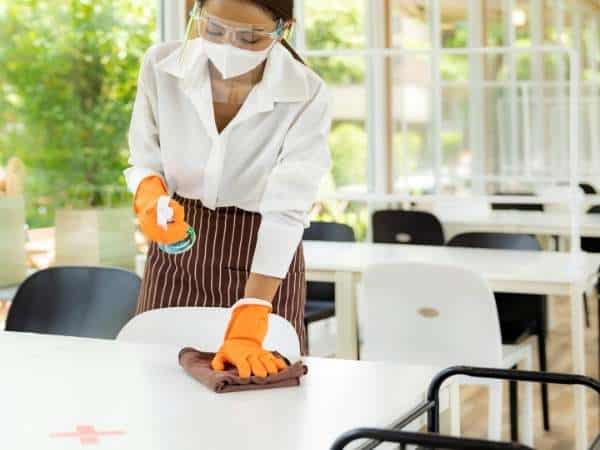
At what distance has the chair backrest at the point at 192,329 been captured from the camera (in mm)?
1861

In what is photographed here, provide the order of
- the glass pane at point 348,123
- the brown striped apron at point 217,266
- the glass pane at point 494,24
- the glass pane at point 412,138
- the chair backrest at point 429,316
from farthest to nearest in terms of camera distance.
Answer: the glass pane at point 494,24, the glass pane at point 412,138, the glass pane at point 348,123, the chair backrest at point 429,316, the brown striped apron at point 217,266

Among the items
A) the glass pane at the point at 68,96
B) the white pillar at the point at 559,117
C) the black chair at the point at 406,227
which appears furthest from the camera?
the white pillar at the point at 559,117

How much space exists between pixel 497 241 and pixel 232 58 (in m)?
2.02

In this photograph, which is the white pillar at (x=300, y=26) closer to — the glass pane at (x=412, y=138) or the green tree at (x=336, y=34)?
the green tree at (x=336, y=34)

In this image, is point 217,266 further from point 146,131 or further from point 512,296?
point 512,296

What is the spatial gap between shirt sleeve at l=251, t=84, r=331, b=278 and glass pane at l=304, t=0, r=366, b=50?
150 inches

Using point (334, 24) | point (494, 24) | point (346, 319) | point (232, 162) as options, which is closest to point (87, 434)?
point (232, 162)

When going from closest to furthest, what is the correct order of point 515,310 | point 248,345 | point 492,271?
point 248,345 < point 492,271 < point 515,310

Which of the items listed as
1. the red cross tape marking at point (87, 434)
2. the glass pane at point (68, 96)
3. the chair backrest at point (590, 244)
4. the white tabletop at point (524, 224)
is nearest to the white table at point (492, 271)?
the glass pane at point (68, 96)

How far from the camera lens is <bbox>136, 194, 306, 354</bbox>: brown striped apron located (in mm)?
1966

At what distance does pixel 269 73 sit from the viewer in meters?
1.86

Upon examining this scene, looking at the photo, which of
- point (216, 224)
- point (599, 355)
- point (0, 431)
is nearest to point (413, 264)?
point (216, 224)

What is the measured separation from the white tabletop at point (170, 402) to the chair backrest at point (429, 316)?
0.95m

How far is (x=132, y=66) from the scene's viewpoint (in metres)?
3.61
